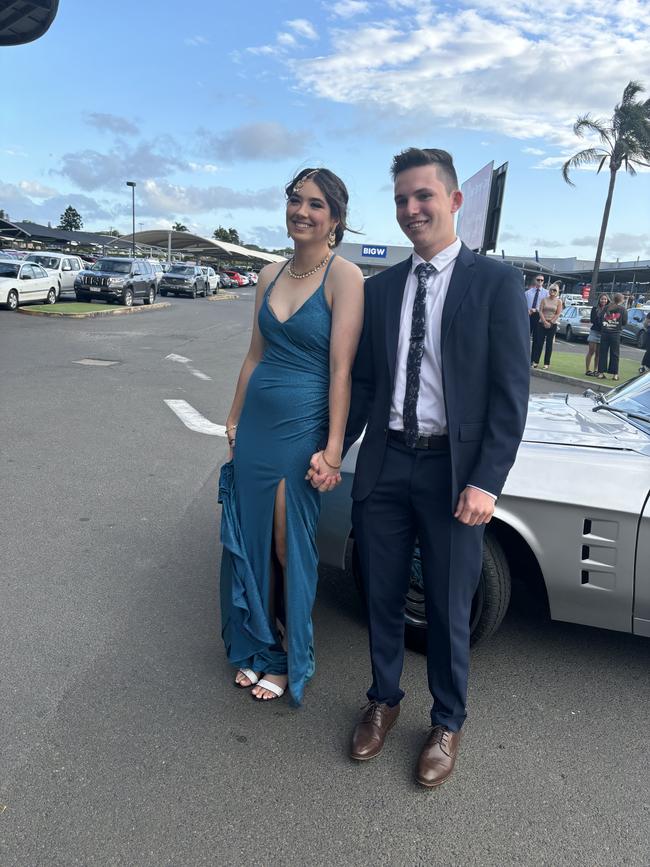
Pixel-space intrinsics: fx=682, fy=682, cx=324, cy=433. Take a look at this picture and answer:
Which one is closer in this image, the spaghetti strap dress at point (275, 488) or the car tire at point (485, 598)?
the spaghetti strap dress at point (275, 488)

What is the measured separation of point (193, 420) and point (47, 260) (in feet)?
72.1

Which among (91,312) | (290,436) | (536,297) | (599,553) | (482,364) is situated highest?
(536,297)

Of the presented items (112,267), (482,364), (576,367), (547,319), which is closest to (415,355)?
(482,364)

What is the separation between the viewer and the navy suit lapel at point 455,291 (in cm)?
221

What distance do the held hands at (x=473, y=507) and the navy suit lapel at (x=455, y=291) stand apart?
491 mm

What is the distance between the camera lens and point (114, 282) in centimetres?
2508

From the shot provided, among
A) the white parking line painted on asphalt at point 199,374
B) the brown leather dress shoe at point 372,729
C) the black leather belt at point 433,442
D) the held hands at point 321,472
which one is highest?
the black leather belt at point 433,442

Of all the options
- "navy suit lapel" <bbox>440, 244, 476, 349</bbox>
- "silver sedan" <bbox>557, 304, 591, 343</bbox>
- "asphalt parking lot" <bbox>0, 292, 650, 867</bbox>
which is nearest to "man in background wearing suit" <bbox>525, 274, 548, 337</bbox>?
"silver sedan" <bbox>557, 304, 591, 343</bbox>

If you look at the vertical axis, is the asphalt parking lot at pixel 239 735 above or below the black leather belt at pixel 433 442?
below

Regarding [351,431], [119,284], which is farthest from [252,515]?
[119,284]

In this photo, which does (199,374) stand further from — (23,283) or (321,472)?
(23,283)

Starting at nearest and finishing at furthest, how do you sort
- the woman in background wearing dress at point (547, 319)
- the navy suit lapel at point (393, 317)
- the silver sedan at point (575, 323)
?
1. the navy suit lapel at point (393, 317)
2. the woman in background wearing dress at point (547, 319)
3. the silver sedan at point (575, 323)

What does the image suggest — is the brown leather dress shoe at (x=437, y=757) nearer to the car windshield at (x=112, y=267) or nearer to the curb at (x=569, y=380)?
the curb at (x=569, y=380)

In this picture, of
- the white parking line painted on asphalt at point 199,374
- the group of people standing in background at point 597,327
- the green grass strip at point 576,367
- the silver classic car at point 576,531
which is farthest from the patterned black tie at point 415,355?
the green grass strip at point 576,367
